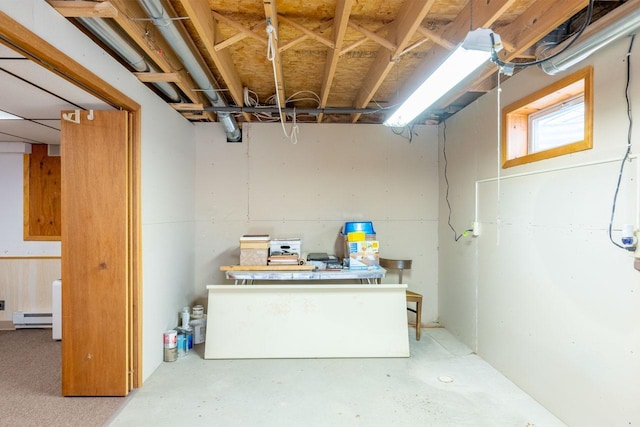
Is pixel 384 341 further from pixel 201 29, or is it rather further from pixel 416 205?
Answer: pixel 201 29

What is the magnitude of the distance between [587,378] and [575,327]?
29 cm

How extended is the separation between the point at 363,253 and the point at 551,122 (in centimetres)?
193

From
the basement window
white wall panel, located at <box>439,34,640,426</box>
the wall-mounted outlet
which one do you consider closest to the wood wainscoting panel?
the wall-mounted outlet

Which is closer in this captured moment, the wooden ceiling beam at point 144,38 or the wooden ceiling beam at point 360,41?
the wooden ceiling beam at point 144,38

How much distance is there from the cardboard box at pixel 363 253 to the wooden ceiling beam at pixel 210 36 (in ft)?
6.23

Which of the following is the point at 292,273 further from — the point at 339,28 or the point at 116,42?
the point at 116,42

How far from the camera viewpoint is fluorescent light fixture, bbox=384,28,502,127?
1.45 metres

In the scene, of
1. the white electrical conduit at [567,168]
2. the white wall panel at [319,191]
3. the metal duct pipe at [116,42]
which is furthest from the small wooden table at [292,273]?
the metal duct pipe at [116,42]

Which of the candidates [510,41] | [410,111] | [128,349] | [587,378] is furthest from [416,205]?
[128,349]

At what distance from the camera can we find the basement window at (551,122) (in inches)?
76.2

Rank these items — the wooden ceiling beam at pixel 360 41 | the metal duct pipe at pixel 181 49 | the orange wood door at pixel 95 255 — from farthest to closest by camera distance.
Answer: the orange wood door at pixel 95 255, the wooden ceiling beam at pixel 360 41, the metal duct pipe at pixel 181 49

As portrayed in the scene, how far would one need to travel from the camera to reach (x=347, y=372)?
271 cm

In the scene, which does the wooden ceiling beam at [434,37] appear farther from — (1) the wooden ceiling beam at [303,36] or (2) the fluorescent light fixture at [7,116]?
(2) the fluorescent light fixture at [7,116]

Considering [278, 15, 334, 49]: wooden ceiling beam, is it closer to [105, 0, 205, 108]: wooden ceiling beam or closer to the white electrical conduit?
[105, 0, 205, 108]: wooden ceiling beam
